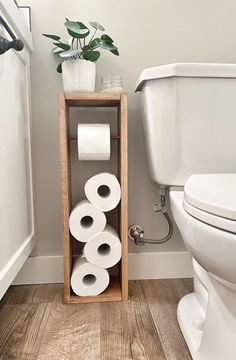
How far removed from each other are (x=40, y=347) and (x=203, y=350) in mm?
410

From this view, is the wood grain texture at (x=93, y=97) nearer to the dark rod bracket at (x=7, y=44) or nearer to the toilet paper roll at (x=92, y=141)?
the toilet paper roll at (x=92, y=141)

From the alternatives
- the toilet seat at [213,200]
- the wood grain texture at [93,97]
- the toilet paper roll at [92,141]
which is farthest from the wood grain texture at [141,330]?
the wood grain texture at [93,97]

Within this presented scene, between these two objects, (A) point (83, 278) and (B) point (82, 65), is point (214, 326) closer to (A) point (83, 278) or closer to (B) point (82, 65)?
(A) point (83, 278)

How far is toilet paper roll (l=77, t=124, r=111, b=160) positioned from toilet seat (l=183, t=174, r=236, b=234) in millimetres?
331

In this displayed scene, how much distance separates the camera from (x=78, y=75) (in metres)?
0.92

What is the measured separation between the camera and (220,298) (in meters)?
A: 0.62

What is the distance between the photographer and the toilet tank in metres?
0.87

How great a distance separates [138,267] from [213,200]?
2.32ft

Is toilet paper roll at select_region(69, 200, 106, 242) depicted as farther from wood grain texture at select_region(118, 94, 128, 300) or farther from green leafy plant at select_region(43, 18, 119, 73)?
green leafy plant at select_region(43, 18, 119, 73)

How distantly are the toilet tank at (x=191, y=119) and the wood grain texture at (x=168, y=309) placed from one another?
16.0 inches

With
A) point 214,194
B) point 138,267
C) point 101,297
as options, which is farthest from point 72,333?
point 214,194

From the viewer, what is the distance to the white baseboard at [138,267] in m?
1.11

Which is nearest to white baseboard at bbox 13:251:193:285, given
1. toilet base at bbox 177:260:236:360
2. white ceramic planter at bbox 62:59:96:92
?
toilet base at bbox 177:260:236:360

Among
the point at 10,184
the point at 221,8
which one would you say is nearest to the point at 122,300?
the point at 10,184
